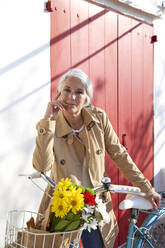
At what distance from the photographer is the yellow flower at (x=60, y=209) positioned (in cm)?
137

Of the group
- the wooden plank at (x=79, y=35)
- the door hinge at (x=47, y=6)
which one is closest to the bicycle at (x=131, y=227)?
the wooden plank at (x=79, y=35)

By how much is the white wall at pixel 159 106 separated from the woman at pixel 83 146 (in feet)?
7.35

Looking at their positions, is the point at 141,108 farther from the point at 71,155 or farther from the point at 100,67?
the point at 71,155

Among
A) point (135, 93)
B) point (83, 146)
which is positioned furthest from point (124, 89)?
point (83, 146)

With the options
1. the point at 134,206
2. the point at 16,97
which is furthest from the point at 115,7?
the point at 134,206

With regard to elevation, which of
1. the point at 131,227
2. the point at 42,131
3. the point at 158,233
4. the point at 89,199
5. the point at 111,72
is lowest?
the point at 158,233

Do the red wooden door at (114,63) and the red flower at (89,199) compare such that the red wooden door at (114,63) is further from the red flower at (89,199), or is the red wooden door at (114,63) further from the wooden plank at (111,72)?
the red flower at (89,199)

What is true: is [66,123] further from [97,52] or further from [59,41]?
[97,52]

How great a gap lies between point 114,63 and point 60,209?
98.7 inches

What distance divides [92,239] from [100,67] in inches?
72.0

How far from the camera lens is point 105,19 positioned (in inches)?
136

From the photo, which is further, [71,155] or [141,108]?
[141,108]

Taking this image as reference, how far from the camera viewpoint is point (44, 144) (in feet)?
6.10

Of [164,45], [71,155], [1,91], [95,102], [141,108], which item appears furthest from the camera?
[164,45]
